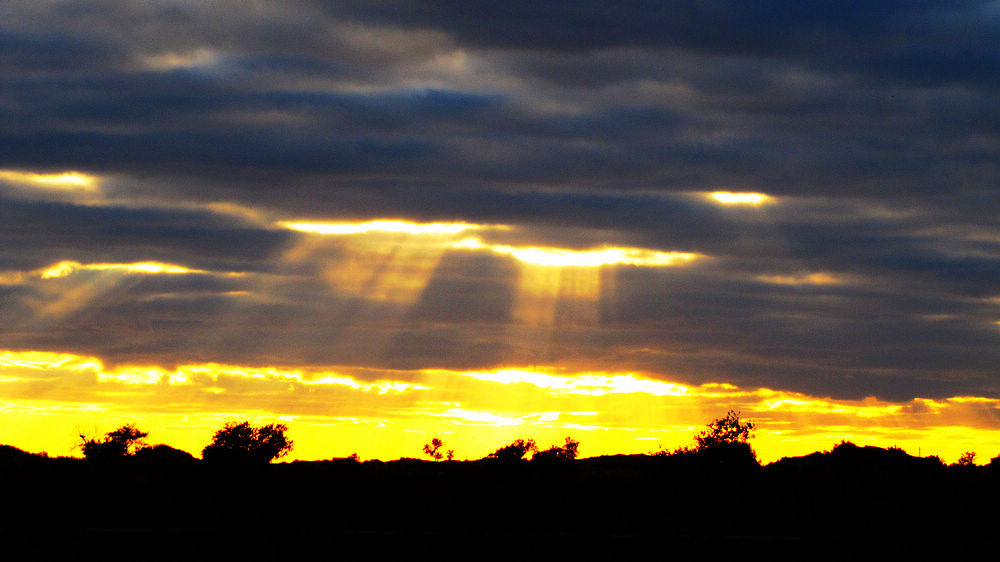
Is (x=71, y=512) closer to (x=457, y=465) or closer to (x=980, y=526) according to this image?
(x=457, y=465)

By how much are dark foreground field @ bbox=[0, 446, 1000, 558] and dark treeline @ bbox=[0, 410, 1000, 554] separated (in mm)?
137

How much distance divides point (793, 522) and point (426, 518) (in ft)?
67.6

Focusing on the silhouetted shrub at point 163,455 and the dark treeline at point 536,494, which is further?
the silhouetted shrub at point 163,455

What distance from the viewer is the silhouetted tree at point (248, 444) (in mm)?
101019

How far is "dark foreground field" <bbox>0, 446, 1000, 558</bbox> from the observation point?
230 ft

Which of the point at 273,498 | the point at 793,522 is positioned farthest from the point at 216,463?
the point at 793,522

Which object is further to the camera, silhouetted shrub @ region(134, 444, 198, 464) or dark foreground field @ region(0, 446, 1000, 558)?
Result: silhouetted shrub @ region(134, 444, 198, 464)

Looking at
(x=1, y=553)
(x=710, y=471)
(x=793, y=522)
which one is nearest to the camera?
(x=1, y=553)

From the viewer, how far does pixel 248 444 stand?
106 metres

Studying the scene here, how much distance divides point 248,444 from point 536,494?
3378cm

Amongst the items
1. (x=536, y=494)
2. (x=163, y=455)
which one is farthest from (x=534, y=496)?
(x=163, y=455)

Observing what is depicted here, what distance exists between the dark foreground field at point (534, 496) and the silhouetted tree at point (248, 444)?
6476mm

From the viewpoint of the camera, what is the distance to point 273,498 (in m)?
80.0

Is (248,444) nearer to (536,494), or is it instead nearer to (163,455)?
(163,455)
